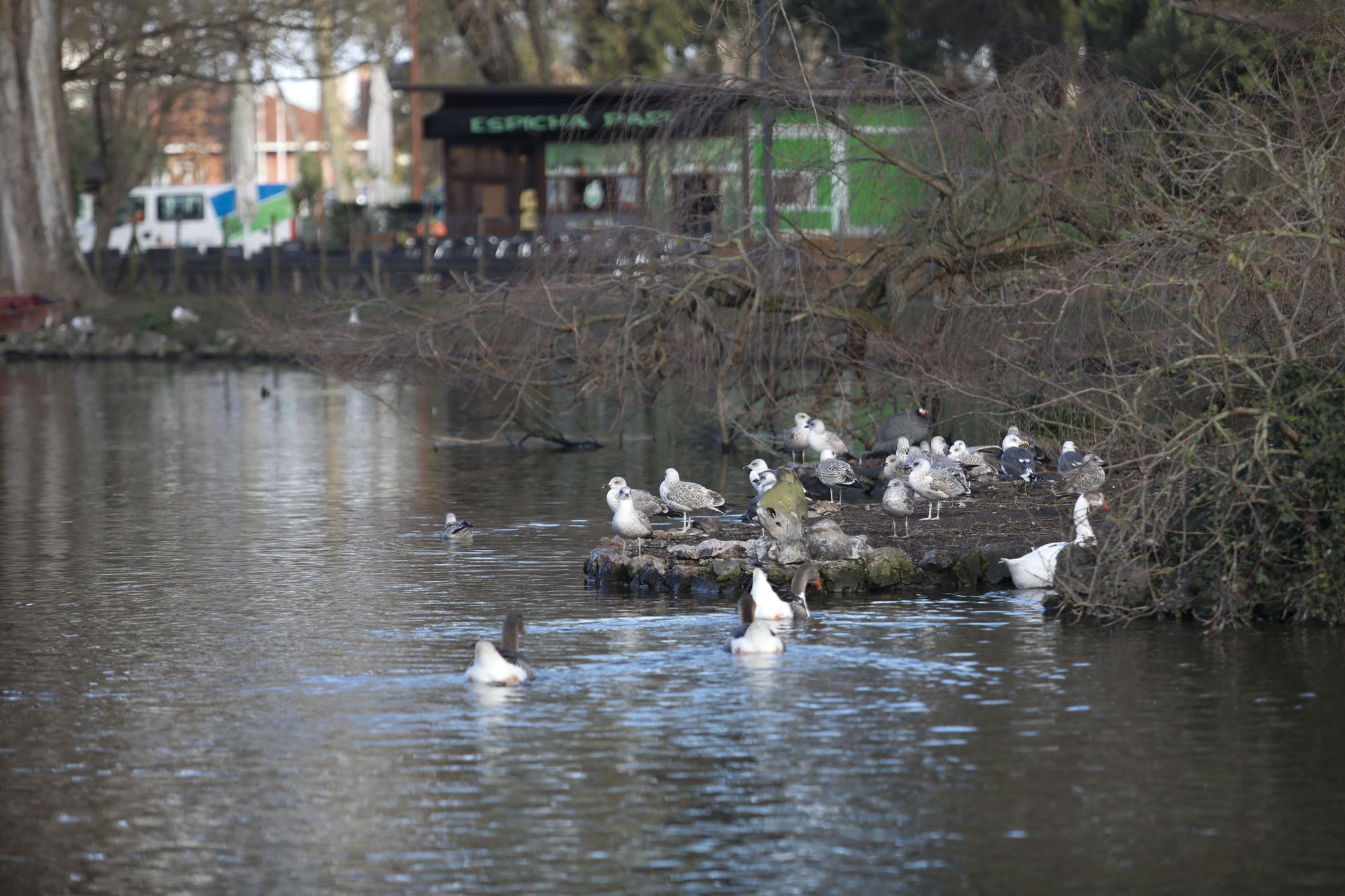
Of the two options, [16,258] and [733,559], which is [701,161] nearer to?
[733,559]

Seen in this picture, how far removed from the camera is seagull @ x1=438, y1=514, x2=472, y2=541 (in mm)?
20234

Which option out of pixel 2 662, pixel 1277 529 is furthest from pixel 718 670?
pixel 2 662

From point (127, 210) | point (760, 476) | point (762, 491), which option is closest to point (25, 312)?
point (127, 210)

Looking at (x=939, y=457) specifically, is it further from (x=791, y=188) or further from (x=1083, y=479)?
(x=791, y=188)

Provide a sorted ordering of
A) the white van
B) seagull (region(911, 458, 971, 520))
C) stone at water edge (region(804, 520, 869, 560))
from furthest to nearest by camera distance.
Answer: the white van
seagull (region(911, 458, 971, 520))
stone at water edge (region(804, 520, 869, 560))

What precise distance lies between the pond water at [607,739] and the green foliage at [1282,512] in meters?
0.47

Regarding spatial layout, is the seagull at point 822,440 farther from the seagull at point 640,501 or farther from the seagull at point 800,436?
the seagull at point 640,501

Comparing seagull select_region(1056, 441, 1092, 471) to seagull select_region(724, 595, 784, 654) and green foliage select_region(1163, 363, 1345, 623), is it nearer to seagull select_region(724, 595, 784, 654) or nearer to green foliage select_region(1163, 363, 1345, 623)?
green foliage select_region(1163, 363, 1345, 623)

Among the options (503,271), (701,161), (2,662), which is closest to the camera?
(2,662)

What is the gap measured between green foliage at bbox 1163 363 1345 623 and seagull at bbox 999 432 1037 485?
5.62 m

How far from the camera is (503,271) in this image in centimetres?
5306

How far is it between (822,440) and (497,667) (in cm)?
1147

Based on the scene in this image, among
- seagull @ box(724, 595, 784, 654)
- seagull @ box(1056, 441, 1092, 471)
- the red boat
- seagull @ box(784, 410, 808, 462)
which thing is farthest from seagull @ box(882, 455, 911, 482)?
the red boat

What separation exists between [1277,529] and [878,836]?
20.2ft
